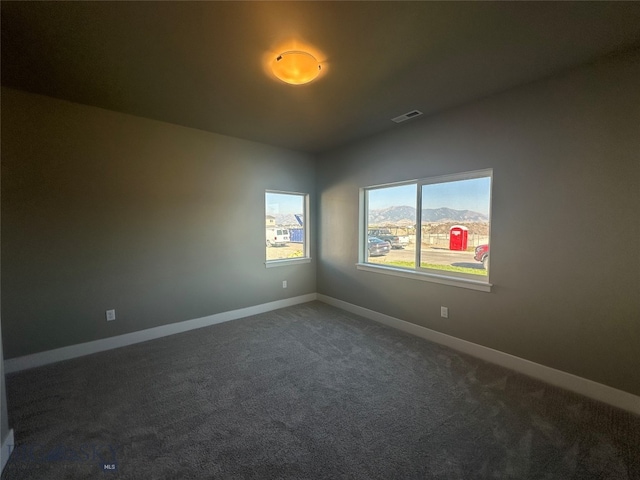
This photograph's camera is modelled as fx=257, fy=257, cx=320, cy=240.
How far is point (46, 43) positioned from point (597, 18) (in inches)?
144

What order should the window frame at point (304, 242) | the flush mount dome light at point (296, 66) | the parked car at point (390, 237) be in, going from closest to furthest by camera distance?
the flush mount dome light at point (296, 66), the parked car at point (390, 237), the window frame at point (304, 242)

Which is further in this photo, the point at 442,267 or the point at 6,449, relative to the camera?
the point at 442,267

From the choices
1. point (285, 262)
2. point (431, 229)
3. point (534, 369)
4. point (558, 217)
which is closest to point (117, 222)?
point (285, 262)

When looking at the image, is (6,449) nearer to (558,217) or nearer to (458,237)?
(458,237)

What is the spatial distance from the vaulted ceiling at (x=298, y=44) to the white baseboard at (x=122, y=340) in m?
2.57

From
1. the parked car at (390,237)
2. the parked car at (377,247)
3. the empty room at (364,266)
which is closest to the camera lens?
the empty room at (364,266)

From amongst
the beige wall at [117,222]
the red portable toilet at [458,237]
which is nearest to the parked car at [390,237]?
the red portable toilet at [458,237]

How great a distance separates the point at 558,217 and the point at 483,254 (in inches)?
27.6

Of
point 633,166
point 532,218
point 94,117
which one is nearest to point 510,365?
point 532,218

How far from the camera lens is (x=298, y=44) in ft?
6.00

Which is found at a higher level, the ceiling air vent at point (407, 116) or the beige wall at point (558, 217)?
the ceiling air vent at point (407, 116)

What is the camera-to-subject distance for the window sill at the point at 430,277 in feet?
→ 8.80

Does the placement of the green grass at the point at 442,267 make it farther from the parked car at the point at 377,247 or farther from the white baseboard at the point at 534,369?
the white baseboard at the point at 534,369

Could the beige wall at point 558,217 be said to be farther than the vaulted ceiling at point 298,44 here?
Yes
